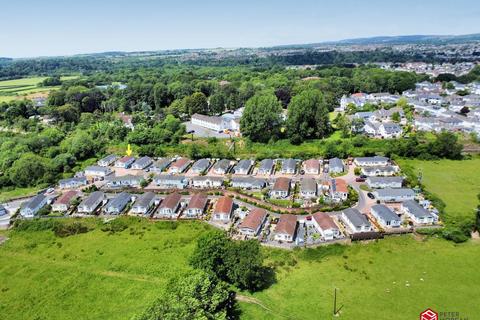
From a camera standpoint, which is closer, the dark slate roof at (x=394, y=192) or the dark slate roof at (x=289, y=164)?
the dark slate roof at (x=394, y=192)

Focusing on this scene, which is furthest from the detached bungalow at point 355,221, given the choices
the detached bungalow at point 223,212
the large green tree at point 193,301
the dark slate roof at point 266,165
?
the large green tree at point 193,301

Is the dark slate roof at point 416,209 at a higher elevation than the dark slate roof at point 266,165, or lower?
lower

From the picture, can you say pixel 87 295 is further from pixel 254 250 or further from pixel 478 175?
pixel 478 175

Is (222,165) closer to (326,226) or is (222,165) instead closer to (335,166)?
(335,166)

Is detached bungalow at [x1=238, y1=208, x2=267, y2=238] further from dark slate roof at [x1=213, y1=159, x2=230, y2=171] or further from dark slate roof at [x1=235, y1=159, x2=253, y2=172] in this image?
dark slate roof at [x1=213, y1=159, x2=230, y2=171]

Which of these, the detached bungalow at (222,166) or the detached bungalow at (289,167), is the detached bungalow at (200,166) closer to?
the detached bungalow at (222,166)

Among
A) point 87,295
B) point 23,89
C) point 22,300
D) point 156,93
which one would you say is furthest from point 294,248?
point 23,89
